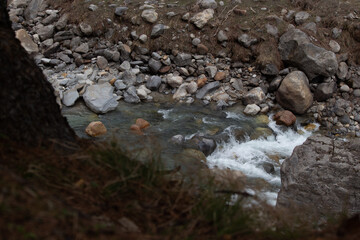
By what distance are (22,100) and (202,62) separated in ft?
22.4

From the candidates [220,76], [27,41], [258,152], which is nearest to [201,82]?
[220,76]

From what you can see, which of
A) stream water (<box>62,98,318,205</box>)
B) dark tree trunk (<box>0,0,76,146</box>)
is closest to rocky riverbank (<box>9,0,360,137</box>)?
stream water (<box>62,98,318,205</box>)

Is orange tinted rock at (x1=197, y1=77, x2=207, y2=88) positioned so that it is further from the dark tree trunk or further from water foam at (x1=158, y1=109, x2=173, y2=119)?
the dark tree trunk

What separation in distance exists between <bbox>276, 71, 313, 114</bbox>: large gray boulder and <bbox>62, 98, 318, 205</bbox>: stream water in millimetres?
626

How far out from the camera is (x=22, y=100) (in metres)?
2.12

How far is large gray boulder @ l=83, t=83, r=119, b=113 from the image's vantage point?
7105mm

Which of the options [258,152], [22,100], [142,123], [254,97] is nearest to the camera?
[22,100]

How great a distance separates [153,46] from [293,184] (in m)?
5.87

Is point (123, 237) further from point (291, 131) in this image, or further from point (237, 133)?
point (291, 131)

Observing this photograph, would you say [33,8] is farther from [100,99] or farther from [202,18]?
[202,18]

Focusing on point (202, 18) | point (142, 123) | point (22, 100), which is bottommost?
point (142, 123)

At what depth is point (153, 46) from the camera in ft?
28.9

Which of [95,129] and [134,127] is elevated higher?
[95,129]

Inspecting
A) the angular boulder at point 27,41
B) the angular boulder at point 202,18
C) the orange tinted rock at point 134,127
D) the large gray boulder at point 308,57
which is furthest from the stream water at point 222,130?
the angular boulder at point 27,41
